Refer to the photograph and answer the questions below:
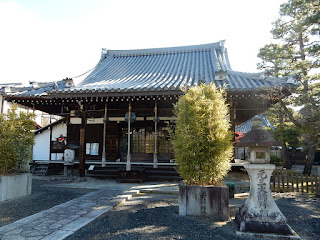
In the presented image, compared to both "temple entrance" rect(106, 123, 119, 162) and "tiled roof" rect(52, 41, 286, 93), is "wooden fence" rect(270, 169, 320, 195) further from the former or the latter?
"temple entrance" rect(106, 123, 119, 162)

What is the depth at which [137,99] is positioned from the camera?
32.5 ft

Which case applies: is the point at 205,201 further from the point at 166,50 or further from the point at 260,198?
the point at 166,50

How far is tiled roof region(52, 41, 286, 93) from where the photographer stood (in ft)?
31.4

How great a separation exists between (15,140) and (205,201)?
21.0ft

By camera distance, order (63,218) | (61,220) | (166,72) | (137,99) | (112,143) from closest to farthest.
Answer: (61,220) → (63,218) → (137,99) → (112,143) → (166,72)

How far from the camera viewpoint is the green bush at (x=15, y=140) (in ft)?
22.4

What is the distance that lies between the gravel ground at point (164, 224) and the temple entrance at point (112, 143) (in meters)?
6.13

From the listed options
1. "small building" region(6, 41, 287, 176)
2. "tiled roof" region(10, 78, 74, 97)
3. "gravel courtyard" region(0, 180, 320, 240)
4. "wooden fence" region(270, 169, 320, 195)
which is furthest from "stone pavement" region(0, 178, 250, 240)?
"wooden fence" region(270, 169, 320, 195)

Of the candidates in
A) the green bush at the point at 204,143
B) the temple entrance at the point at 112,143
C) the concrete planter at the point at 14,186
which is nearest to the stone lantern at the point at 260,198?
the green bush at the point at 204,143

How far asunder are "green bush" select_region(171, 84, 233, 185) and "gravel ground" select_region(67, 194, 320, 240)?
1130 millimetres

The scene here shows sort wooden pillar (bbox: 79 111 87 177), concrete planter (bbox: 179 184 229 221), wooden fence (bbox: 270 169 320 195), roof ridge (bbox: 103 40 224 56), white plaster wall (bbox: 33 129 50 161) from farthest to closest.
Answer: roof ridge (bbox: 103 40 224 56) < white plaster wall (bbox: 33 129 50 161) < wooden pillar (bbox: 79 111 87 177) < wooden fence (bbox: 270 169 320 195) < concrete planter (bbox: 179 184 229 221)

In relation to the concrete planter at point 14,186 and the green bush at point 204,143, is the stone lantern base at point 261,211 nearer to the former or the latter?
the green bush at point 204,143

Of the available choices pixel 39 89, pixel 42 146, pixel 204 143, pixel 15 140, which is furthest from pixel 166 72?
pixel 42 146

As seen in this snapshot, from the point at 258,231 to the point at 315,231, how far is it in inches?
53.0
